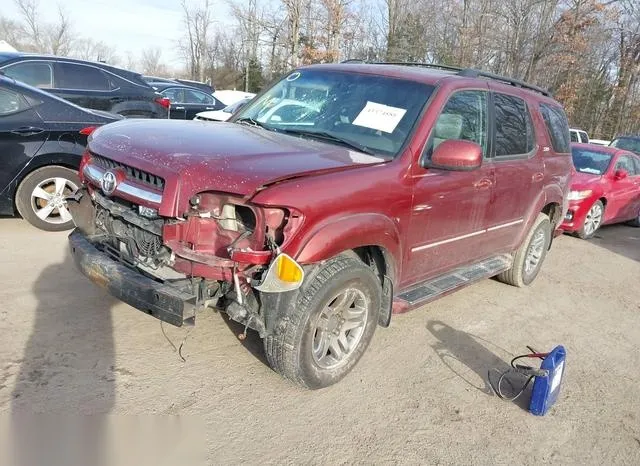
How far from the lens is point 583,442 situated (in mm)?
3236

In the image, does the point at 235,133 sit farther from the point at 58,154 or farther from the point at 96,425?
the point at 58,154

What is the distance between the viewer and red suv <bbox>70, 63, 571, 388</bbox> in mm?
2975

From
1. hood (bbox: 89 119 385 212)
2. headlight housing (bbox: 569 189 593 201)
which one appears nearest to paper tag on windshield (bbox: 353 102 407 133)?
hood (bbox: 89 119 385 212)

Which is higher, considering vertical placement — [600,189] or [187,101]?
[187,101]

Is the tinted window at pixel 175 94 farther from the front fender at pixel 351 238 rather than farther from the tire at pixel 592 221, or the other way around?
the front fender at pixel 351 238

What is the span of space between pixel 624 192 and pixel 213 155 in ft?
29.3

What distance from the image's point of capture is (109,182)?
3.33 m

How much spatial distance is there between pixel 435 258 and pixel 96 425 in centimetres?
261

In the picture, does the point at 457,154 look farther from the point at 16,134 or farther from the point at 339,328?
the point at 16,134

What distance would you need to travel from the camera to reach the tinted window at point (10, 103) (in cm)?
568

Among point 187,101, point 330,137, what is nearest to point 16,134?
point 330,137

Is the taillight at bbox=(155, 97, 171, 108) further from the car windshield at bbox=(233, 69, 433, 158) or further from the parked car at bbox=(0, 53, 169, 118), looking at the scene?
the car windshield at bbox=(233, 69, 433, 158)

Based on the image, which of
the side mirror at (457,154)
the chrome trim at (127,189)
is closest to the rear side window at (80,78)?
the chrome trim at (127,189)

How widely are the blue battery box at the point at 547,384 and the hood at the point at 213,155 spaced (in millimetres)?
1659
